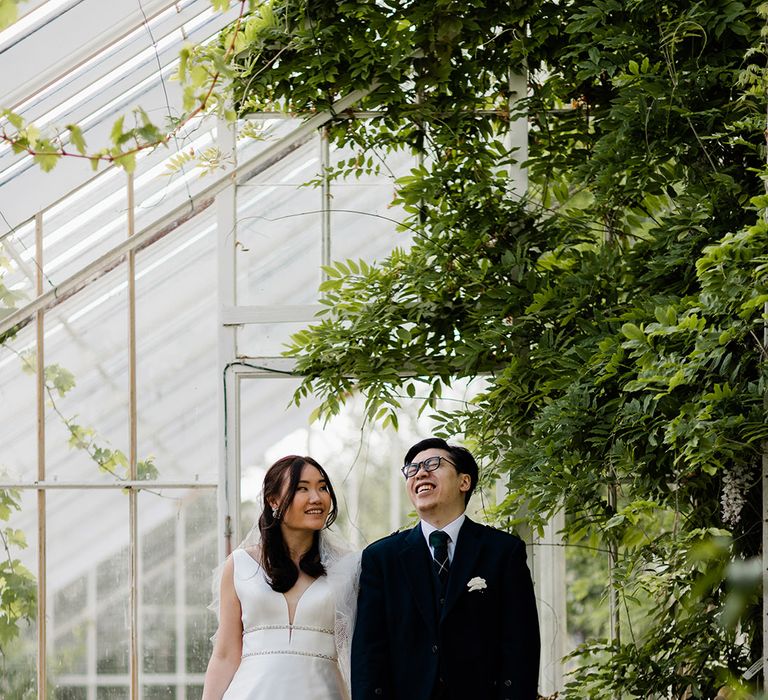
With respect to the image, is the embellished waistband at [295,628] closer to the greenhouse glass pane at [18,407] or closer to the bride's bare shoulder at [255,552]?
the bride's bare shoulder at [255,552]

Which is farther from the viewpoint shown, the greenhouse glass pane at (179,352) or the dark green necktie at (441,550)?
the greenhouse glass pane at (179,352)

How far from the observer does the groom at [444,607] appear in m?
3.21

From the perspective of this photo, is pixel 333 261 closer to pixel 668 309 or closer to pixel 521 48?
pixel 521 48

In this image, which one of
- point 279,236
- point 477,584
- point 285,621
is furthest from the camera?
point 279,236

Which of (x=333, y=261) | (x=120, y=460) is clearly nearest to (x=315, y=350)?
(x=333, y=261)

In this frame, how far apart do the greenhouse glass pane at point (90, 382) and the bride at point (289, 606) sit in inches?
51.6

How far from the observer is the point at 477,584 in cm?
323

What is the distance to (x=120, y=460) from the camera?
15.3 ft

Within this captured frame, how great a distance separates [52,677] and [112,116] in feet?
7.40

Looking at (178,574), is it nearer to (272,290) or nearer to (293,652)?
(272,290)

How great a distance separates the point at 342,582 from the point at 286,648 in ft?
0.83

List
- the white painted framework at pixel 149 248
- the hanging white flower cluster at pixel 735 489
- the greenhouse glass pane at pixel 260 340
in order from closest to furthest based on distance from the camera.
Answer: the hanging white flower cluster at pixel 735 489, the white painted framework at pixel 149 248, the greenhouse glass pane at pixel 260 340

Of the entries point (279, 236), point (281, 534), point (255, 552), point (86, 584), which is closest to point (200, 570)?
point (86, 584)

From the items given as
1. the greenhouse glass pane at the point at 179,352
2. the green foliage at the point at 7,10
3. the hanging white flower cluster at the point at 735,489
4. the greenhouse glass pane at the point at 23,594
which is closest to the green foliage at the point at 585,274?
the hanging white flower cluster at the point at 735,489
